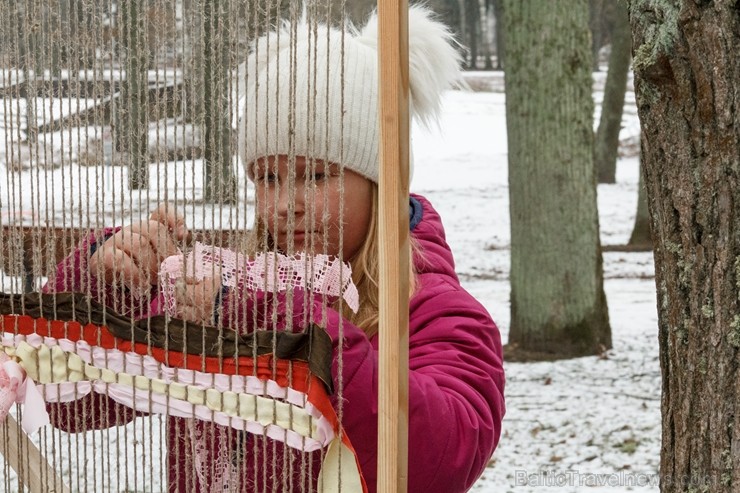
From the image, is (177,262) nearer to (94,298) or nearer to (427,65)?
(94,298)

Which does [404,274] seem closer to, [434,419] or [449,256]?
[434,419]

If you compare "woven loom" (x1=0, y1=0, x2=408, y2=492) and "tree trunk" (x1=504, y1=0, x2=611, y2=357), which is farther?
"tree trunk" (x1=504, y1=0, x2=611, y2=357)

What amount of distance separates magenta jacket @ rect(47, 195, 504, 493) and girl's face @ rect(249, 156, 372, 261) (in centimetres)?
12

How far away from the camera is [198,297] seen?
4.26ft

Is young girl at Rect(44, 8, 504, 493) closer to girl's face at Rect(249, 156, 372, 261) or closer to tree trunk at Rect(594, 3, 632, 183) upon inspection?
girl's face at Rect(249, 156, 372, 261)

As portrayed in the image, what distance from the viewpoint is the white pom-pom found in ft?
5.36

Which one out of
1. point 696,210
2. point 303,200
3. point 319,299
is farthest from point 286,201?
point 696,210

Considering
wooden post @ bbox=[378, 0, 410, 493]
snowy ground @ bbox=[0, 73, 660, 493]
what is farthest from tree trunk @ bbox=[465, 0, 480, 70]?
wooden post @ bbox=[378, 0, 410, 493]

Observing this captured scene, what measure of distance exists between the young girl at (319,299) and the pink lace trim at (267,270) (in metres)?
0.02

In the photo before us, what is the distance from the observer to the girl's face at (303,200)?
120cm

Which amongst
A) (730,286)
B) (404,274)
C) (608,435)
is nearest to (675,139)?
(730,286)

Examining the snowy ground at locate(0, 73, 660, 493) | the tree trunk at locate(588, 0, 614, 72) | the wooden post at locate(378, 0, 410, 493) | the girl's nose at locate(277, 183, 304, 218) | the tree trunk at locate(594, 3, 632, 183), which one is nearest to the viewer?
the wooden post at locate(378, 0, 410, 493)

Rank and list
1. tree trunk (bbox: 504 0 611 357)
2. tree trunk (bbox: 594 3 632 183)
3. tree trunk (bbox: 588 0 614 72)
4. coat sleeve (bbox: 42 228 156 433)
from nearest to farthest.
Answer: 1. coat sleeve (bbox: 42 228 156 433)
2. tree trunk (bbox: 504 0 611 357)
3. tree trunk (bbox: 594 3 632 183)
4. tree trunk (bbox: 588 0 614 72)

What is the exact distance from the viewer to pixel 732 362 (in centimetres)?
142
